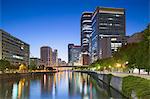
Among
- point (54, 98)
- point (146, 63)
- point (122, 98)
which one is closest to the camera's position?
point (122, 98)

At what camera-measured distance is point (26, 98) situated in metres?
45.8

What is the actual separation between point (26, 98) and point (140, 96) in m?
22.8

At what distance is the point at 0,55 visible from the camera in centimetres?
17538

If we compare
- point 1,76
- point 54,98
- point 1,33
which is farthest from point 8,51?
point 54,98

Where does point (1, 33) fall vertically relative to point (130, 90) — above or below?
above

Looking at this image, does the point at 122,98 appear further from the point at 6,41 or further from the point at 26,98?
the point at 6,41

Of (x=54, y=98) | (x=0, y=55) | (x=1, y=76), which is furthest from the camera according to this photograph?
(x=0, y=55)

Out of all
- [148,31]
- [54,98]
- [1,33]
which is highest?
[1,33]

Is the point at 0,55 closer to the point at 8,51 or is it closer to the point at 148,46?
the point at 8,51

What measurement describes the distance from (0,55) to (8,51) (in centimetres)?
1952

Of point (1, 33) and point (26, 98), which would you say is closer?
point (26, 98)

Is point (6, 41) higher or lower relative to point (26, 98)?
higher

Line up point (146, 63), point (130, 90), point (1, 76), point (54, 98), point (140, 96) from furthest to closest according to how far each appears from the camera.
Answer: point (1, 76) → point (54, 98) → point (146, 63) → point (130, 90) → point (140, 96)

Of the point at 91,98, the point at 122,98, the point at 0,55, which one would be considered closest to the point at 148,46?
the point at 122,98
